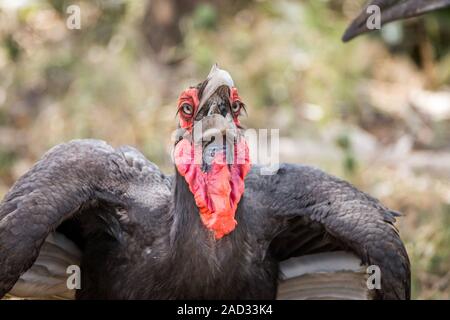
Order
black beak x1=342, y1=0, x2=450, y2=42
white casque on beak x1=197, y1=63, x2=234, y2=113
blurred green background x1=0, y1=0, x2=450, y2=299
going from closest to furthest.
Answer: white casque on beak x1=197, y1=63, x2=234, y2=113
black beak x1=342, y1=0, x2=450, y2=42
blurred green background x1=0, y1=0, x2=450, y2=299

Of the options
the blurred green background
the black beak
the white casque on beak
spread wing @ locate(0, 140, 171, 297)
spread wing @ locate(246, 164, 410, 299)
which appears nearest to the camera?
the white casque on beak

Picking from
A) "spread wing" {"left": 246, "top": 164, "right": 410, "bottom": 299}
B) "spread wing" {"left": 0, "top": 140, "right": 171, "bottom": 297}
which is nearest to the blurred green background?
"spread wing" {"left": 246, "top": 164, "right": 410, "bottom": 299}

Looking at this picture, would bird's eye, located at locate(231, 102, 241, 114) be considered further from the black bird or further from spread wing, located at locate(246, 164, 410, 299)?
spread wing, located at locate(246, 164, 410, 299)

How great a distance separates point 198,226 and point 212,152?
0.40 meters

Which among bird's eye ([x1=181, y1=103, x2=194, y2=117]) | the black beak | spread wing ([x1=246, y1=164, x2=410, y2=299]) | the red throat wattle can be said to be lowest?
spread wing ([x1=246, y1=164, x2=410, y2=299])

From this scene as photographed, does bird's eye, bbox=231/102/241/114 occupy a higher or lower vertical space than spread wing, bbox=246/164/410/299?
higher

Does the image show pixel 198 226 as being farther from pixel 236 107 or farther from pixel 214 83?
pixel 214 83

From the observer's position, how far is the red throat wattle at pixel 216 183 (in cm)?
446

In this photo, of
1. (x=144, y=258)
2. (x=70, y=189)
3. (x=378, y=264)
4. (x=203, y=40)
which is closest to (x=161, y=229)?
(x=144, y=258)

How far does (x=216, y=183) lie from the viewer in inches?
175

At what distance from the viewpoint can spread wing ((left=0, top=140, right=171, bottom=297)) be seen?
14.6 ft

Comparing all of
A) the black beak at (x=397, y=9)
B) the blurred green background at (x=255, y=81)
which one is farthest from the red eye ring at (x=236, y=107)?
the blurred green background at (x=255, y=81)

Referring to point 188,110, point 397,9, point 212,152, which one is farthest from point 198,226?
point 397,9
